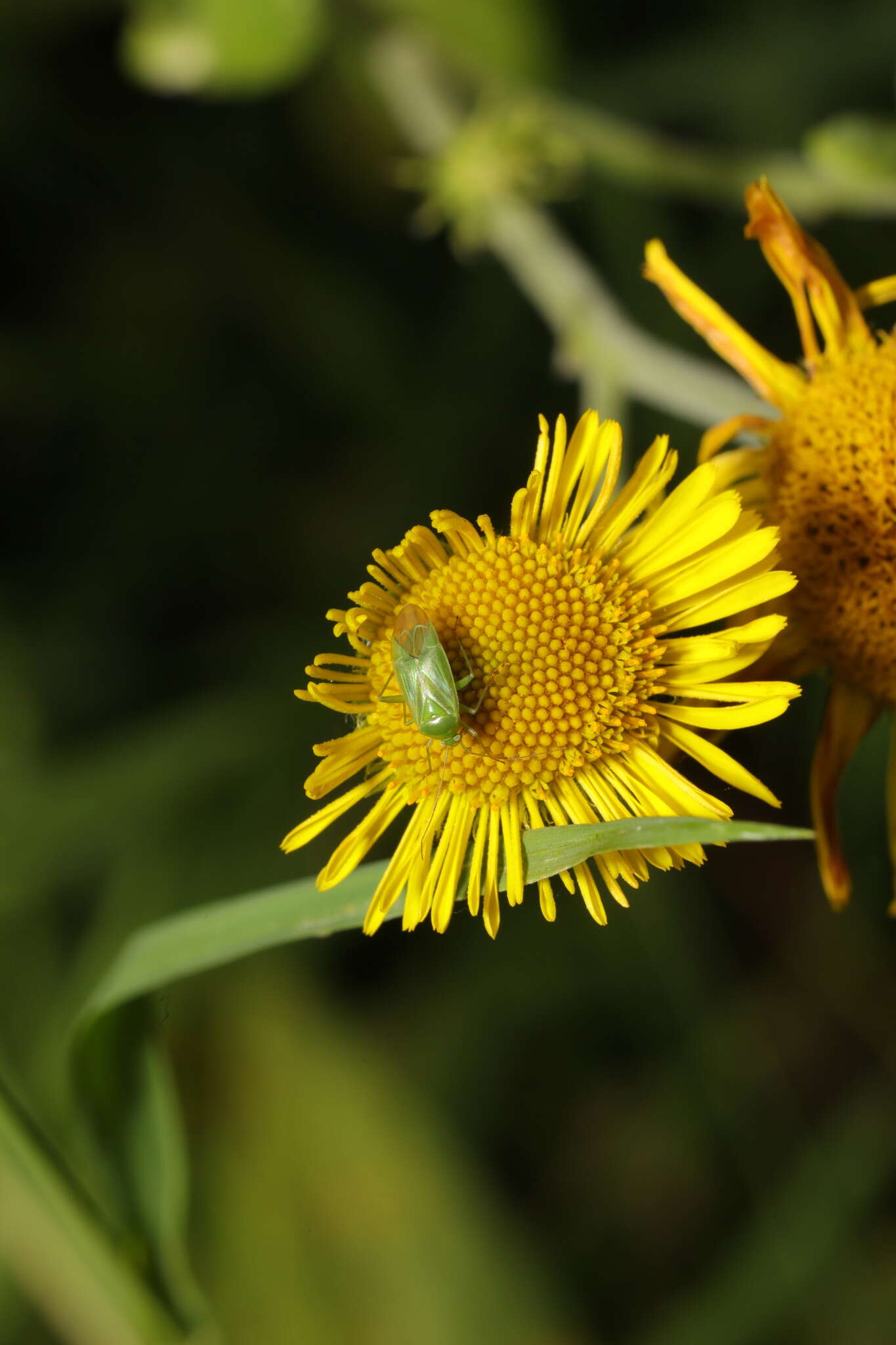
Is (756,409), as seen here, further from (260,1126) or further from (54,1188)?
(260,1126)

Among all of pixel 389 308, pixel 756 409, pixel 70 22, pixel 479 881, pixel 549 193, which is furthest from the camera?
pixel 389 308

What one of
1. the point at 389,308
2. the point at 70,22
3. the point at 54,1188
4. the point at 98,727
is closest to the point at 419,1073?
the point at 98,727

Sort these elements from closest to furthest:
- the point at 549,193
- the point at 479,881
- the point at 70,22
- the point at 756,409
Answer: the point at 479,881
the point at 756,409
the point at 549,193
the point at 70,22

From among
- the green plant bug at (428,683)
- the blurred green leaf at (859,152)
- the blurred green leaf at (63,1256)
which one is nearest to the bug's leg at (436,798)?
the green plant bug at (428,683)

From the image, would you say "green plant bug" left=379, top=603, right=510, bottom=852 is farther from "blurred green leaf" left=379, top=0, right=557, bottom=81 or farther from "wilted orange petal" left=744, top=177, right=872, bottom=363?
"blurred green leaf" left=379, top=0, right=557, bottom=81

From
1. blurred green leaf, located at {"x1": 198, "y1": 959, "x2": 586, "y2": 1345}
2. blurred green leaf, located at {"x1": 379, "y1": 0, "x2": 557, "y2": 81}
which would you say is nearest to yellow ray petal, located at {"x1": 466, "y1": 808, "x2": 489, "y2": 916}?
blurred green leaf, located at {"x1": 198, "y1": 959, "x2": 586, "y2": 1345}

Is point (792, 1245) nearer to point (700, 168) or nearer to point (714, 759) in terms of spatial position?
point (714, 759)

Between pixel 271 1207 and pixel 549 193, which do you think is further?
pixel 271 1207
